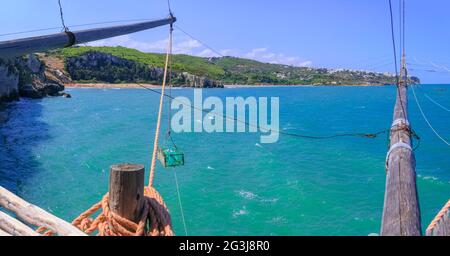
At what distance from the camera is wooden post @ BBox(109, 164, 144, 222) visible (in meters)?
3.26

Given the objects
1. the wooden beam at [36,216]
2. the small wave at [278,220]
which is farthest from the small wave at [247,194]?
the wooden beam at [36,216]

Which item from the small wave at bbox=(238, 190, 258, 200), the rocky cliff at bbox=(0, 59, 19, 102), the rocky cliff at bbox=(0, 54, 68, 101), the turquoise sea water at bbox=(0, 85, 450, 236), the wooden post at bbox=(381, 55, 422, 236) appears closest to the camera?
the wooden post at bbox=(381, 55, 422, 236)

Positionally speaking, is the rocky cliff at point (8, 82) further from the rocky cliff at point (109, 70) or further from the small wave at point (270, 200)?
the rocky cliff at point (109, 70)

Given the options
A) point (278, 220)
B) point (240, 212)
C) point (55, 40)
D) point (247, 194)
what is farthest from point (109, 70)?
point (55, 40)

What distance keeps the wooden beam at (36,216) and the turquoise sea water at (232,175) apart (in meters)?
13.9

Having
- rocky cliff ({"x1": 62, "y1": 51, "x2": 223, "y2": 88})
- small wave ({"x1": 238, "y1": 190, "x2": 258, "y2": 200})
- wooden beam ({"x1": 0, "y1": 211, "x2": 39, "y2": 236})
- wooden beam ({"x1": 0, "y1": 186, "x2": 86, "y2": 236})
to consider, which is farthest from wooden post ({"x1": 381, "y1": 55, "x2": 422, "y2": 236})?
rocky cliff ({"x1": 62, "y1": 51, "x2": 223, "y2": 88})

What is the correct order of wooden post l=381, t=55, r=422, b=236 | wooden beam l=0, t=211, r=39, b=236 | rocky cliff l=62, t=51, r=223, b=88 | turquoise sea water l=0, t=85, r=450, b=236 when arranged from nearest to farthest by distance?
wooden beam l=0, t=211, r=39, b=236
wooden post l=381, t=55, r=422, b=236
turquoise sea water l=0, t=85, r=450, b=236
rocky cliff l=62, t=51, r=223, b=88

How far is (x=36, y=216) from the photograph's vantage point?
350 centimetres

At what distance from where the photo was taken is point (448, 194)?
941 inches

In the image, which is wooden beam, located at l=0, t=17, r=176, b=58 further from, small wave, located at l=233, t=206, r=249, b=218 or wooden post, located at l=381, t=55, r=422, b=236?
small wave, located at l=233, t=206, r=249, b=218

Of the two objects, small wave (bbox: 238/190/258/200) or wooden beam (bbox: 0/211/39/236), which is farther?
small wave (bbox: 238/190/258/200)

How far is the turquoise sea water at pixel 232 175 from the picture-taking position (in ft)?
63.5

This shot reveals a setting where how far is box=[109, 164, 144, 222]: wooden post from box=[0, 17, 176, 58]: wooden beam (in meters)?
2.28
